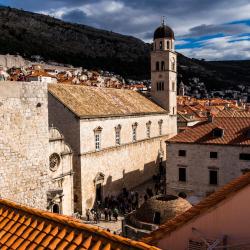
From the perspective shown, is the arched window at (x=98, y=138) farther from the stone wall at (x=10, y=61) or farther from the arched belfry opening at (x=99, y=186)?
the stone wall at (x=10, y=61)

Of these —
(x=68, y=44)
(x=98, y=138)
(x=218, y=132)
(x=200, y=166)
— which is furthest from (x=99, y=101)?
(x=68, y=44)

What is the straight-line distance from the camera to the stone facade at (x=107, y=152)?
25.5 m

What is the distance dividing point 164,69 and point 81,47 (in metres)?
126

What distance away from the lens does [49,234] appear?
16.4 ft

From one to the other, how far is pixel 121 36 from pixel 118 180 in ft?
575

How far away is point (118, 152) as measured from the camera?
30.5 m

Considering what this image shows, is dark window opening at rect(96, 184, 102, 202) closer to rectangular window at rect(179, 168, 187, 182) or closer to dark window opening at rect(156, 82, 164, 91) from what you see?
rectangular window at rect(179, 168, 187, 182)

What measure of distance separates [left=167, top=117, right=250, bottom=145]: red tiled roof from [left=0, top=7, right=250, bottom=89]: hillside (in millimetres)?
106492

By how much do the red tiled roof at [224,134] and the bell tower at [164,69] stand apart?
13.3 meters

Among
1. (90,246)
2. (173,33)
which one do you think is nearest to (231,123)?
(173,33)

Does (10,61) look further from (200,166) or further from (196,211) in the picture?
(196,211)

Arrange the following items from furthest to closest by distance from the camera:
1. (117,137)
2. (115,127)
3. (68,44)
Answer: (68,44), (117,137), (115,127)

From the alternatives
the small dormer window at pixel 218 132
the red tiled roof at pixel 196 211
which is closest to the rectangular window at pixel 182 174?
the small dormer window at pixel 218 132

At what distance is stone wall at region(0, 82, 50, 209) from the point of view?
1260cm
